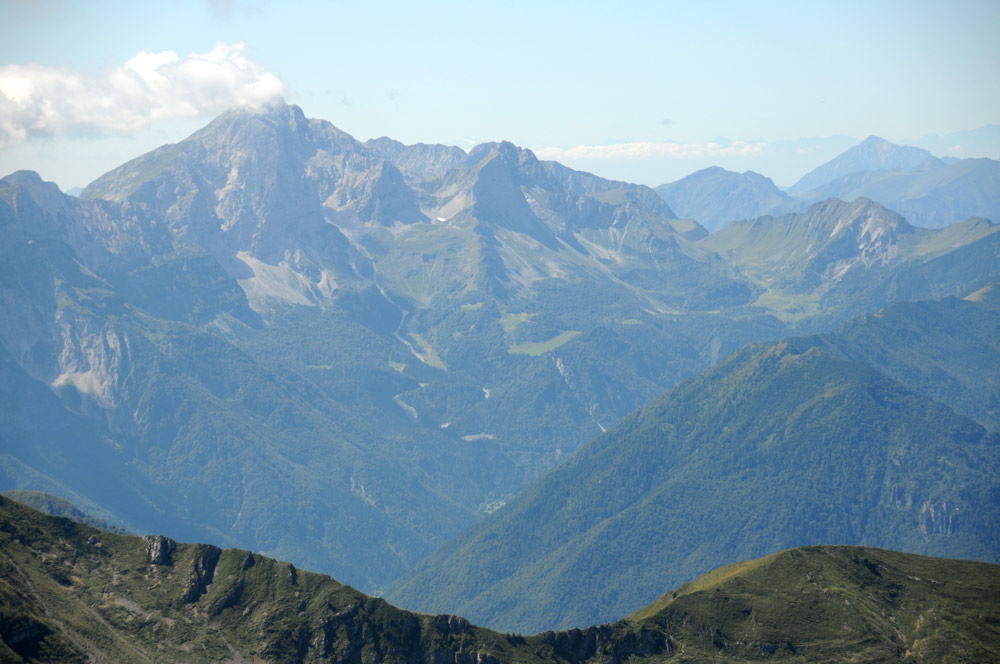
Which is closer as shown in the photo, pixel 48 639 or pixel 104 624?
pixel 48 639

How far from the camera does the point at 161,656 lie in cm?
19638

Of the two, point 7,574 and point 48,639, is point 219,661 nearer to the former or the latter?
point 48,639

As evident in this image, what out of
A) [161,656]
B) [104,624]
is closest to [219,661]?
[161,656]

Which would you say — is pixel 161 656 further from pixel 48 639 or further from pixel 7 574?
pixel 7 574

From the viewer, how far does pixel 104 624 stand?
200 m

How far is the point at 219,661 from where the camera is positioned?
19938 cm

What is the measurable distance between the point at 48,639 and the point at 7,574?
62.8 feet

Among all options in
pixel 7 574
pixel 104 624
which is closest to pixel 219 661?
pixel 104 624

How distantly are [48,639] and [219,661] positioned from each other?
30.9 m

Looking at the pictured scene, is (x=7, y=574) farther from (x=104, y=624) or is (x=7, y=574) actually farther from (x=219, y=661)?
(x=219, y=661)

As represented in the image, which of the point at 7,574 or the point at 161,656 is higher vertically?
the point at 7,574

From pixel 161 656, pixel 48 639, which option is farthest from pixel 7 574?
pixel 161 656

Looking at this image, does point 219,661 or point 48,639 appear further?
point 219,661
